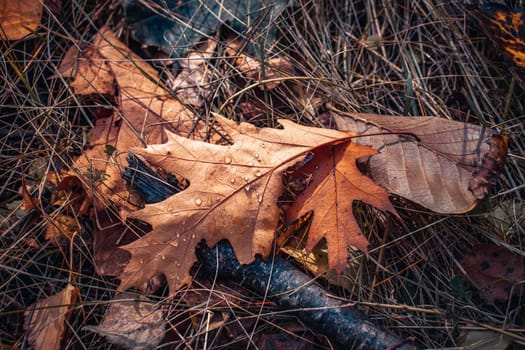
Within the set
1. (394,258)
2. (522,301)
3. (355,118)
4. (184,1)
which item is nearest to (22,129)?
(184,1)

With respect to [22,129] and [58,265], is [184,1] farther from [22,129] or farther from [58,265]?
[58,265]

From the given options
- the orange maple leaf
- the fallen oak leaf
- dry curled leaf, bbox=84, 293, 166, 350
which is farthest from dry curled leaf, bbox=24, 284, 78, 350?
the fallen oak leaf

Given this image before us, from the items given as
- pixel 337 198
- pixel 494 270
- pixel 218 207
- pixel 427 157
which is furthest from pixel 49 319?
pixel 494 270

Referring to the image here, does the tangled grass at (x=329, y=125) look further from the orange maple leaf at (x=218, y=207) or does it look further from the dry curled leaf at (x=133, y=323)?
the orange maple leaf at (x=218, y=207)

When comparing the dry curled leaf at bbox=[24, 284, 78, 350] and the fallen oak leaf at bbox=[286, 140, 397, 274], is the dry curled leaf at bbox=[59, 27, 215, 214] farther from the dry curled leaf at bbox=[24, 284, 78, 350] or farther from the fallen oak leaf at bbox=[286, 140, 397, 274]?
the fallen oak leaf at bbox=[286, 140, 397, 274]

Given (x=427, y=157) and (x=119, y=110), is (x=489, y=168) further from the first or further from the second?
(x=119, y=110)
